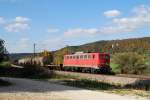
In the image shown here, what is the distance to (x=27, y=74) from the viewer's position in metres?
46.8

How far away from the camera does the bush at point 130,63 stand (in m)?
60.7

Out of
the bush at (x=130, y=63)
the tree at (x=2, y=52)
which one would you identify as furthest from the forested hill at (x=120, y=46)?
the tree at (x=2, y=52)

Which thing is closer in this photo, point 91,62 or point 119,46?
point 91,62

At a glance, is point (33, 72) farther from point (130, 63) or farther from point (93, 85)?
point (130, 63)

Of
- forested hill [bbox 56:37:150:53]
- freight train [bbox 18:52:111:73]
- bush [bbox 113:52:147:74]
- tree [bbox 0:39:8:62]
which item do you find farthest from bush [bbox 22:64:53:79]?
forested hill [bbox 56:37:150:53]

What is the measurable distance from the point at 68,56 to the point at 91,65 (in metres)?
10.8

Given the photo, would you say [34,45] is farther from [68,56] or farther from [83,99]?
[83,99]

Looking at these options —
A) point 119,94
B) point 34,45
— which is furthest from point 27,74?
point 34,45

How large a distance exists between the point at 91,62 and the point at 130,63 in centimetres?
856

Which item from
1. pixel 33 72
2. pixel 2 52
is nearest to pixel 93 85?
pixel 2 52

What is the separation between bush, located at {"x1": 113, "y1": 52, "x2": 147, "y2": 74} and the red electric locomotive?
563 centimetres

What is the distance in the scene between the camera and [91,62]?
55.6 meters

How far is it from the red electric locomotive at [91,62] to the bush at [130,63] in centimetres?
563

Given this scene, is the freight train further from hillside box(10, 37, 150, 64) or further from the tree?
hillside box(10, 37, 150, 64)
